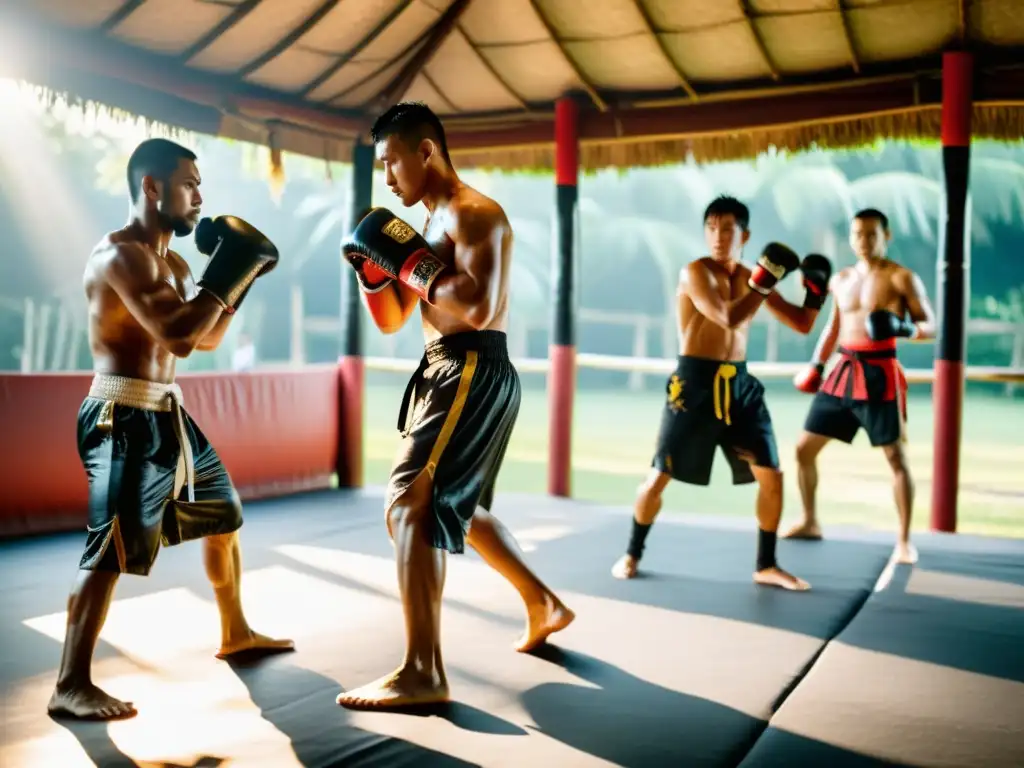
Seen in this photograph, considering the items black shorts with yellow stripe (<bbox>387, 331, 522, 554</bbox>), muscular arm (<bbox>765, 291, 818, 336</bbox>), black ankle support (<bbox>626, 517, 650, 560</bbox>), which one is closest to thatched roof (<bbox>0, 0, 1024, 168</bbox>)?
muscular arm (<bbox>765, 291, 818, 336</bbox>)

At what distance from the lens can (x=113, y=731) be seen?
2377 mm

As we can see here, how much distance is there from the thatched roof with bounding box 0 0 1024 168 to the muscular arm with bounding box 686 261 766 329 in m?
2.13

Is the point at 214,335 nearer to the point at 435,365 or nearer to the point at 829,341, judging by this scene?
the point at 435,365

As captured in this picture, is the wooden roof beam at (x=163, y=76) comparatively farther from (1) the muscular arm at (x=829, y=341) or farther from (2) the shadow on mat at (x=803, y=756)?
(2) the shadow on mat at (x=803, y=756)

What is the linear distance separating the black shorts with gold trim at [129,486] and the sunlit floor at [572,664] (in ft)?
1.35

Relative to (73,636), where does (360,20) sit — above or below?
above

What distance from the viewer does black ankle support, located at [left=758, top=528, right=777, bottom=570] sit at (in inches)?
161

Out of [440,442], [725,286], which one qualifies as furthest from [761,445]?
[440,442]

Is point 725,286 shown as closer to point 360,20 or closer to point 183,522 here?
point 183,522

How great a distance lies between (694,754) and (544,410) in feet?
66.7

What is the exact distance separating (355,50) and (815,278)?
10.4 feet

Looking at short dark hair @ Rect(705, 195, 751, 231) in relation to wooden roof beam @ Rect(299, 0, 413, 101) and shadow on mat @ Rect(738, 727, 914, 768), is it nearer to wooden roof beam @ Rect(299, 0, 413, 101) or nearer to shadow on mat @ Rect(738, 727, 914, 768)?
shadow on mat @ Rect(738, 727, 914, 768)

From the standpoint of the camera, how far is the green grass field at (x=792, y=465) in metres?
8.84

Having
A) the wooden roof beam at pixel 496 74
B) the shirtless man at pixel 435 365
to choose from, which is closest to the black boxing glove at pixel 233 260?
the shirtless man at pixel 435 365
